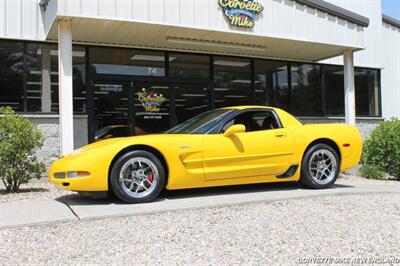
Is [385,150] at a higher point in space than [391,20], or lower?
lower

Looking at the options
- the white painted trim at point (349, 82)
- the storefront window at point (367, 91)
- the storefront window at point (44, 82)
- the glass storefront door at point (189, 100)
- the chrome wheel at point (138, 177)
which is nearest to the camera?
the chrome wheel at point (138, 177)

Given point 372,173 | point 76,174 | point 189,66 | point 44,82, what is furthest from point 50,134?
point 372,173

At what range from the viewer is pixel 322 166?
786cm

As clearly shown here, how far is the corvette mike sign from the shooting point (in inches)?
424

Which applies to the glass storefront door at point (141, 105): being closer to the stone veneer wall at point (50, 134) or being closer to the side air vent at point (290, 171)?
the stone veneer wall at point (50, 134)

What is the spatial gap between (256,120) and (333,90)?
9.03m

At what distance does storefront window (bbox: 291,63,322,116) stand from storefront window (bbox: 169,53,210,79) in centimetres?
316

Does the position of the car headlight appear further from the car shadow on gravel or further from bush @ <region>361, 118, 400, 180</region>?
bush @ <region>361, 118, 400, 180</region>

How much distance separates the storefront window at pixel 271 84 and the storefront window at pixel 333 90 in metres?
1.68

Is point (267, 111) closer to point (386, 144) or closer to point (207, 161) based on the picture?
point (207, 161)

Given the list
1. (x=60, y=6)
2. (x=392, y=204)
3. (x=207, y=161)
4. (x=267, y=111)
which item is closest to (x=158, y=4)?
(x=60, y=6)

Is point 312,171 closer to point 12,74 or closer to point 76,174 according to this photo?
point 76,174

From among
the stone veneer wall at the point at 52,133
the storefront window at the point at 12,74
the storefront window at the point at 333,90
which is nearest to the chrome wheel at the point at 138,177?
the stone veneer wall at the point at 52,133

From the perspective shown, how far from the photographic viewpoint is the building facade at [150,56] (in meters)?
9.98
